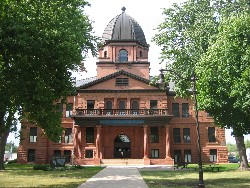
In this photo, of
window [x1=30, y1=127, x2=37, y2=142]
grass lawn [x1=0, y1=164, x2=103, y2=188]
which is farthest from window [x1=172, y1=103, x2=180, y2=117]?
grass lawn [x1=0, y1=164, x2=103, y2=188]

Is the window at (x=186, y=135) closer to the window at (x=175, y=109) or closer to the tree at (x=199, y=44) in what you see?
the window at (x=175, y=109)

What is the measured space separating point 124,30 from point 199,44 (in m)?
24.2

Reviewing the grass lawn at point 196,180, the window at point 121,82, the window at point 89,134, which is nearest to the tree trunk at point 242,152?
the grass lawn at point 196,180

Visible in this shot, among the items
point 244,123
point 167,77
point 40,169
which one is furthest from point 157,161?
point 244,123

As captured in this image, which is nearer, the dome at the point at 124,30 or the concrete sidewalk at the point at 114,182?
the concrete sidewalk at the point at 114,182

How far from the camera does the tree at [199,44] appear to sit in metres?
21.0

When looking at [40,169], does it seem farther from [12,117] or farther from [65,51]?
[65,51]

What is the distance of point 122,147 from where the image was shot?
45.3 metres

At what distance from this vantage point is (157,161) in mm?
41031

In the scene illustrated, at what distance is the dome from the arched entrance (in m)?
15.6

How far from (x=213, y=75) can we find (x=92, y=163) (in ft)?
81.3

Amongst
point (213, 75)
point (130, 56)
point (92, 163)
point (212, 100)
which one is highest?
point (130, 56)

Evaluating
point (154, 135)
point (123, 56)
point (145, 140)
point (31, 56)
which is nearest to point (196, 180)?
point (31, 56)

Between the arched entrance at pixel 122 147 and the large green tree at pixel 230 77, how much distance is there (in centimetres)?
2476
